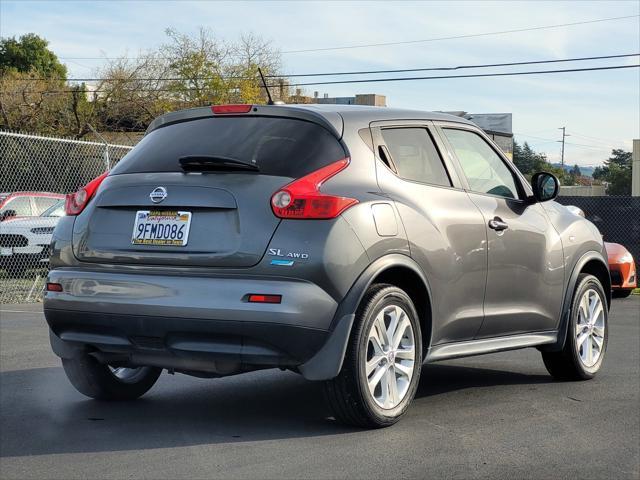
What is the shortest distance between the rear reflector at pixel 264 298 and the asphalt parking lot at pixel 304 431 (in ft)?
2.43

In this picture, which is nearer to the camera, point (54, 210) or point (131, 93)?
point (54, 210)

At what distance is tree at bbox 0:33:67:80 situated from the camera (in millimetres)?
81688

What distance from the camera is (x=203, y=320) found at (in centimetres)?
505

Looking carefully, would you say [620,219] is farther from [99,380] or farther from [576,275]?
[99,380]

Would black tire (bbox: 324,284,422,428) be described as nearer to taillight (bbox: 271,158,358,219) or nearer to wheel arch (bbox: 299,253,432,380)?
wheel arch (bbox: 299,253,432,380)

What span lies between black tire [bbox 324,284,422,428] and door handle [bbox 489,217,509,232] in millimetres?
1116

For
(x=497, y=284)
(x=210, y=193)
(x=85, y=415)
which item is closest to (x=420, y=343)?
(x=497, y=284)

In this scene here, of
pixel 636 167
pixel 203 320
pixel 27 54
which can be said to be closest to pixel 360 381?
pixel 203 320

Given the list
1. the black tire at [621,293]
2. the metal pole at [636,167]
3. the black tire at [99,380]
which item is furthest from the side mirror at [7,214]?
the metal pole at [636,167]

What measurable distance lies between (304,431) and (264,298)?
90 cm

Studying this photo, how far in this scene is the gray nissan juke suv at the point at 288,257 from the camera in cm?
507

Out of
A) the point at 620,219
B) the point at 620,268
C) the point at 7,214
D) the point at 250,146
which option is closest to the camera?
the point at 250,146

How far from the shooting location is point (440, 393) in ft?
22.4

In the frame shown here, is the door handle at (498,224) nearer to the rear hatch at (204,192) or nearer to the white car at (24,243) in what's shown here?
the rear hatch at (204,192)
